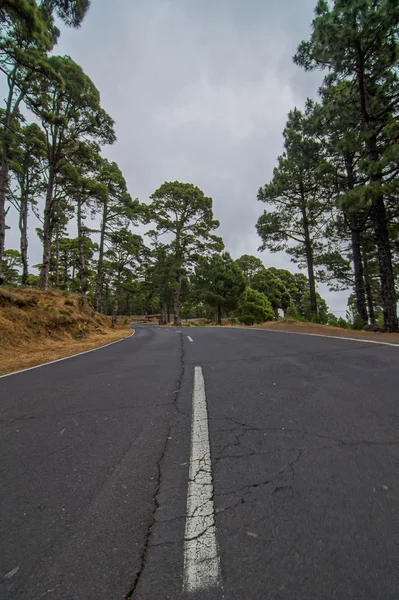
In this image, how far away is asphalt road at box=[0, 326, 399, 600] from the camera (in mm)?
1164

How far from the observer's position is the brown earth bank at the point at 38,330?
8.12 m

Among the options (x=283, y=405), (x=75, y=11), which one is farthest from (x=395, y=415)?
(x=75, y=11)

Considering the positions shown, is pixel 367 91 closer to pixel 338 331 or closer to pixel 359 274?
pixel 359 274

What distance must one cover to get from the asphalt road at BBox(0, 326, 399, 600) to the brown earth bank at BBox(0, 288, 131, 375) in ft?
15.8

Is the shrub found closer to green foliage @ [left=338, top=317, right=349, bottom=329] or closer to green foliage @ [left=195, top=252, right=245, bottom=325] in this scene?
green foliage @ [left=338, top=317, right=349, bottom=329]

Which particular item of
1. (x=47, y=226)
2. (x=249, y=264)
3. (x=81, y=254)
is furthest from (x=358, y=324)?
(x=249, y=264)

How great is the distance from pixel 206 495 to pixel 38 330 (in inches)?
439

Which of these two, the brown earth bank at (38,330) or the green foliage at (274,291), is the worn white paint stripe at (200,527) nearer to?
the brown earth bank at (38,330)

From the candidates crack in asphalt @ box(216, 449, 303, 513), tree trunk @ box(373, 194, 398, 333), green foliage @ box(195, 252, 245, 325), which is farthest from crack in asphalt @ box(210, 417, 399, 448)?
green foliage @ box(195, 252, 245, 325)

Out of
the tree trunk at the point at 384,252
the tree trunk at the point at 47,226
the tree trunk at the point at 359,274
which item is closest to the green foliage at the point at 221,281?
the tree trunk at the point at 359,274

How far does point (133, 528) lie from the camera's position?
1460 millimetres

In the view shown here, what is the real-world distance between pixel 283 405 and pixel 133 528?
2094 millimetres

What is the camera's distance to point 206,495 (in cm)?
168

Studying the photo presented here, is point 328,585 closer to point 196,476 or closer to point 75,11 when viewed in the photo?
point 196,476
